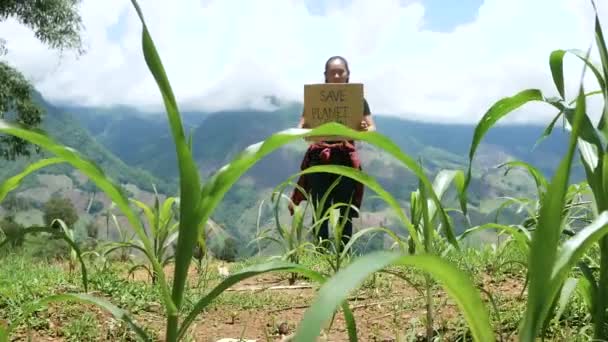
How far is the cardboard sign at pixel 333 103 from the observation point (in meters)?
4.20

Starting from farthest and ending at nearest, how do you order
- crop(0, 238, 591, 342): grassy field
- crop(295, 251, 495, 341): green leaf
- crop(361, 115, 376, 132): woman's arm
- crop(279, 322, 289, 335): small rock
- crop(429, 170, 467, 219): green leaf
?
crop(361, 115, 376, 132): woman's arm → crop(279, 322, 289, 335): small rock → crop(0, 238, 591, 342): grassy field → crop(429, 170, 467, 219): green leaf → crop(295, 251, 495, 341): green leaf

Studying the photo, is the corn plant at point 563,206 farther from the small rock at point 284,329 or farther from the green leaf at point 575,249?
the small rock at point 284,329

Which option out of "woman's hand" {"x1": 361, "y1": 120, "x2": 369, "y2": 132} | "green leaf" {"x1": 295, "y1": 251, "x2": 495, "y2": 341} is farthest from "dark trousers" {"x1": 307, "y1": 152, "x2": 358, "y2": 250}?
"green leaf" {"x1": 295, "y1": 251, "x2": 495, "y2": 341}

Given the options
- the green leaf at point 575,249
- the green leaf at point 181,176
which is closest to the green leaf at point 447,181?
the green leaf at point 575,249

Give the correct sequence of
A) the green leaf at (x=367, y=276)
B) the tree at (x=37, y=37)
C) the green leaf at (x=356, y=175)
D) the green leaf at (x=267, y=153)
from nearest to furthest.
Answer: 1. the green leaf at (x=367, y=276)
2. the green leaf at (x=267, y=153)
3. the green leaf at (x=356, y=175)
4. the tree at (x=37, y=37)

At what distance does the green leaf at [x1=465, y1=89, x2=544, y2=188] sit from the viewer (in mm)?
1091

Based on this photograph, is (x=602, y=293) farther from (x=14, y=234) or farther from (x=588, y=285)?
(x=14, y=234)

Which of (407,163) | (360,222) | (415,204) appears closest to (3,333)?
(407,163)

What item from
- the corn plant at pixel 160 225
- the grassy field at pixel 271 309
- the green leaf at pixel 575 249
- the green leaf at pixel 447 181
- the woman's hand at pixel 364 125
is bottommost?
the grassy field at pixel 271 309

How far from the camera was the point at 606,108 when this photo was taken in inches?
42.2

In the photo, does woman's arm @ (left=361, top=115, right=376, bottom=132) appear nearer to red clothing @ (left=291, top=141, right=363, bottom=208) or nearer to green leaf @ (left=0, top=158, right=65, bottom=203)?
red clothing @ (left=291, top=141, right=363, bottom=208)

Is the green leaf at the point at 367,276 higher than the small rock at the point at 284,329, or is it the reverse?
the green leaf at the point at 367,276

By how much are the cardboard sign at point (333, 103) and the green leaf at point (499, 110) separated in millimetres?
3069

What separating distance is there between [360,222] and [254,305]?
815mm
